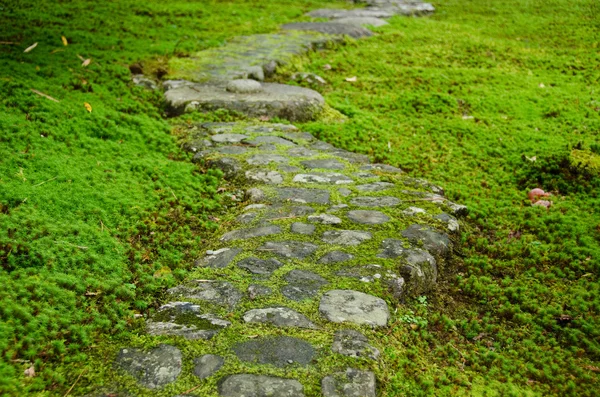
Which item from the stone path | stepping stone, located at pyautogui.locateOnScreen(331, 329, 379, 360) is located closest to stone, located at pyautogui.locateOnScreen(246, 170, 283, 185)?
the stone path

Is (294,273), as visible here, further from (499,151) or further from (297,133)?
(499,151)

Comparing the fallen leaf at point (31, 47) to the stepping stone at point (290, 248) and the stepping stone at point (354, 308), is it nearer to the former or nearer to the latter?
the stepping stone at point (290, 248)

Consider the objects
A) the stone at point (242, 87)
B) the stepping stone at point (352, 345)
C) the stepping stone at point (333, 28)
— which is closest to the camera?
the stepping stone at point (352, 345)

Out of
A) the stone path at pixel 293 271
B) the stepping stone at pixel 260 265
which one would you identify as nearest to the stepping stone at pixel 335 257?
the stone path at pixel 293 271

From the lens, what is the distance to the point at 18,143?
3184 mm

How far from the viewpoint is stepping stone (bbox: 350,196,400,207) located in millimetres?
3484

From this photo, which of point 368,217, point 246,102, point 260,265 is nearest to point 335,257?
point 260,265

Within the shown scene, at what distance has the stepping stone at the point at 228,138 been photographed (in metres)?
4.44

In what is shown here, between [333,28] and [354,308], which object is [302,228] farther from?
[333,28]

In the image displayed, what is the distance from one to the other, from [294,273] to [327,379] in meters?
0.82

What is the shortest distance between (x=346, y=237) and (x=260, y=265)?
64 cm

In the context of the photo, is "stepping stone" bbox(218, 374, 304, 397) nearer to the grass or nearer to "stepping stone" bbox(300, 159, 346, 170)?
the grass

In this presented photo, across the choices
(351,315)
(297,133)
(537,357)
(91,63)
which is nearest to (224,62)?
(91,63)

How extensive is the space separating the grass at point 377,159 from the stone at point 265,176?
40 centimetres
